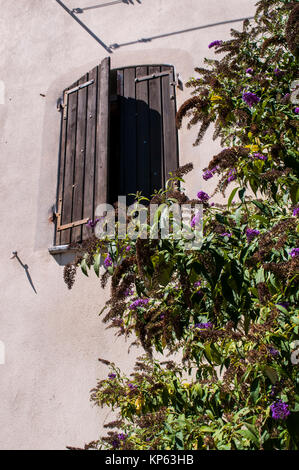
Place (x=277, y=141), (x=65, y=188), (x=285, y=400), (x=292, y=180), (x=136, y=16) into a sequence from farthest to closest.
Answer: (x=136, y=16)
(x=65, y=188)
(x=277, y=141)
(x=292, y=180)
(x=285, y=400)

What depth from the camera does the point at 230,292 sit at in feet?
6.49

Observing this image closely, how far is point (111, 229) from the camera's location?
7.38ft

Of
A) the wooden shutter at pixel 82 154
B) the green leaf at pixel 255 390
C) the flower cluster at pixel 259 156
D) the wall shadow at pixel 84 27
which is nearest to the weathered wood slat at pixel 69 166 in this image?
the wooden shutter at pixel 82 154

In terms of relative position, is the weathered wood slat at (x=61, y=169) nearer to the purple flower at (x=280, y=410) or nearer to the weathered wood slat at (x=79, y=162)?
the weathered wood slat at (x=79, y=162)

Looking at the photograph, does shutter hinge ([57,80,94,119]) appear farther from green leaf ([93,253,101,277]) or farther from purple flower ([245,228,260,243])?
purple flower ([245,228,260,243])

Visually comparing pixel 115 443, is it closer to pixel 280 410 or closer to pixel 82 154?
pixel 280 410

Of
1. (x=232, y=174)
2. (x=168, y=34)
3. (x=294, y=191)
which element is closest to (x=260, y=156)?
(x=232, y=174)

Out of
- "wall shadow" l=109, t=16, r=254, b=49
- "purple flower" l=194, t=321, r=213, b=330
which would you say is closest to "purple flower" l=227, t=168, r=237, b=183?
"purple flower" l=194, t=321, r=213, b=330

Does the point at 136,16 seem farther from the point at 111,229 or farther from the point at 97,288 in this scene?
the point at 111,229

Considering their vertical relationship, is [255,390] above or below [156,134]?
below

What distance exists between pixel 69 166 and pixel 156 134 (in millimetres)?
885

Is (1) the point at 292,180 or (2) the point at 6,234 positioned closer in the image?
(1) the point at 292,180

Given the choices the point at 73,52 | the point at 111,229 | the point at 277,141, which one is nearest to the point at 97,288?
the point at 111,229

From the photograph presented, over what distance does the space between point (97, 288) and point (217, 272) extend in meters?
2.38
